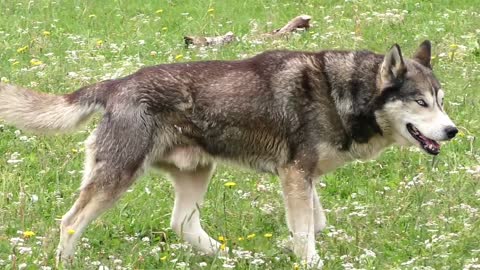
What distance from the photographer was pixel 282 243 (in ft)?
23.4

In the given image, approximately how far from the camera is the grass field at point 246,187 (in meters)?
6.72

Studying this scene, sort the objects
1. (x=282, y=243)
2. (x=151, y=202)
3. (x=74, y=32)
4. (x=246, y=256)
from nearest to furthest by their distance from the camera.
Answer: (x=246, y=256), (x=282, y=243), (x=151, y=202), (x=74, y=32)

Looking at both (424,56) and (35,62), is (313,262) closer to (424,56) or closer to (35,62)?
(424,56)

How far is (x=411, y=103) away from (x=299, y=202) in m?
1.03

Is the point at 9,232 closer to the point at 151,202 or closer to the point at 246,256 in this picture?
the point at 151,202

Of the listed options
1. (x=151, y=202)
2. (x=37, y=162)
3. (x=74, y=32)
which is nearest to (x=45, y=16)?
(x=74, y=32)

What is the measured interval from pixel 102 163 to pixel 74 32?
24.0 ft

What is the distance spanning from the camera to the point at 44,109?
6.98 m

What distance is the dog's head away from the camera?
7066 millimetres

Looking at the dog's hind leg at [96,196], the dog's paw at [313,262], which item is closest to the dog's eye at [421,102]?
the dog's paw at [313,262]

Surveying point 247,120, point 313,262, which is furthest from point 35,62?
point 313,262

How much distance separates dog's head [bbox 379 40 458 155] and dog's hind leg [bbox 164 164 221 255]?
136 cm

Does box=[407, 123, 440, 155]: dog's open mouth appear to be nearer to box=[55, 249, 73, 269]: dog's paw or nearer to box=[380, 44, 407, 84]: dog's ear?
box=[380, 44, 407, 84]: dog's ear

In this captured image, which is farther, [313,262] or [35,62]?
[35,62]
